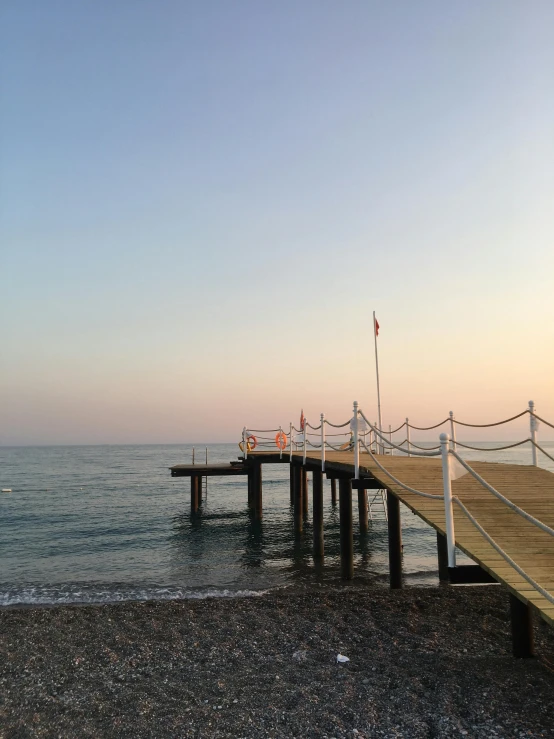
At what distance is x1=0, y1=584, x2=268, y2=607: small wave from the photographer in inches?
480

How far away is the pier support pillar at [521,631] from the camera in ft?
20.9

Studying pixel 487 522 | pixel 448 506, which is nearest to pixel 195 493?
pixel 487 522

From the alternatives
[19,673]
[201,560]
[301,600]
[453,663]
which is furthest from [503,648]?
[201,560]

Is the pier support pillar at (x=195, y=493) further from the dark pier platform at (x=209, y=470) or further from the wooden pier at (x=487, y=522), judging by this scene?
the wooden pier at (x=487, y=522)

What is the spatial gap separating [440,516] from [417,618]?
9.36ft

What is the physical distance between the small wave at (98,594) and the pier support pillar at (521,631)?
6.75m

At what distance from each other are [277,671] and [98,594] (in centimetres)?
789

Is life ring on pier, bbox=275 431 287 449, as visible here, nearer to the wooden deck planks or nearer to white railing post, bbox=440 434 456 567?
the wooden deck planks

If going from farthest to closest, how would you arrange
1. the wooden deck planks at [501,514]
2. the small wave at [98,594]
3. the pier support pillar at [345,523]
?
1. the pier support pillar at [345,523]
2. the small wave at [98,594]
3. the wooden deck planks at [501,514]

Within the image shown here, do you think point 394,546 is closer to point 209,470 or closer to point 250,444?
point 250,444

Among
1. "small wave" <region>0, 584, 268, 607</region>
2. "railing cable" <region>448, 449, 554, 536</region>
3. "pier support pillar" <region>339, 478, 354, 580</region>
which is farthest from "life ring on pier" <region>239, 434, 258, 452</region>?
"railing cable" <region>448, 449, 554, 536</region>

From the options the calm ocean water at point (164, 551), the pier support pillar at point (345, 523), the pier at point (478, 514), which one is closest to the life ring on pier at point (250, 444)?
the calm ocean water at point (164, 551)

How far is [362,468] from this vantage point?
10.9 meters

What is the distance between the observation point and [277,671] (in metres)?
6.62
